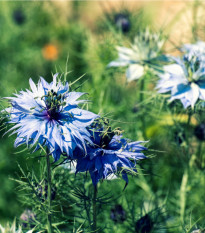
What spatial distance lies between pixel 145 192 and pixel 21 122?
94 cm

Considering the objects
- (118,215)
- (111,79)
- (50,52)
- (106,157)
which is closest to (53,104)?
(106,157)

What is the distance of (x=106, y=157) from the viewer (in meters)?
0.80

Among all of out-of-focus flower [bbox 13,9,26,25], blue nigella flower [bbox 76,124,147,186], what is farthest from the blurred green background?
blue nigella flower [bbox 76,124,147,186]

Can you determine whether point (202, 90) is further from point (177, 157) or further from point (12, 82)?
point (12, 82)

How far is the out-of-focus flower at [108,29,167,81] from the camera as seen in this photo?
1.36 meters

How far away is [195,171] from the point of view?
148 centimetres

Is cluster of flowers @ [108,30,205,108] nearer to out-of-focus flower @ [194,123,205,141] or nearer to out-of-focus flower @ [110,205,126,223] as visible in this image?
out-of-focus flower @ [194,123,205,141]

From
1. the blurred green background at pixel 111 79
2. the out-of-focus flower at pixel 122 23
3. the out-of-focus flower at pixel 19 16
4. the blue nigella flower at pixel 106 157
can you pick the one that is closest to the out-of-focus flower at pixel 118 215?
the blurred green background at pixel 111 79

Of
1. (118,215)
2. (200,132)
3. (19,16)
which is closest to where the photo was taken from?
(118,215)

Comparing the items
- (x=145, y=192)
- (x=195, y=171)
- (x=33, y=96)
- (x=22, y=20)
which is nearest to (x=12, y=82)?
(x=22, y=20)

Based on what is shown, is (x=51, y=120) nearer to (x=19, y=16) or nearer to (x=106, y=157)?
(x=106, y=157)

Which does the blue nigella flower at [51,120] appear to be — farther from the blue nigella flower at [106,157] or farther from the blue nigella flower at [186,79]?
the blue nigella flower at [186,79]

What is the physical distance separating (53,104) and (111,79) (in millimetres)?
878

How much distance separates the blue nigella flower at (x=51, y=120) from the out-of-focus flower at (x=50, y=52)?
1628mm
